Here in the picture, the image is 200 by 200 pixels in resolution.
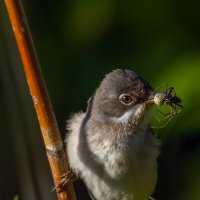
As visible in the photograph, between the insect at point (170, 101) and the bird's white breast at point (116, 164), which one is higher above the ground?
the insect at point (170, 101)

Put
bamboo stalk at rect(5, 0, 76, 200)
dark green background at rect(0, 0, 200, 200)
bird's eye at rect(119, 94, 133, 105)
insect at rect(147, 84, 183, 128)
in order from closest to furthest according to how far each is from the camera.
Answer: bamboo stalk at rect(5, 0, 76, 200) < insect at rect(147, 84, 183, 128) < dark green background at rect(0, 0, 200, 200) < bird's eye at rect(119, 94, 133, 105)

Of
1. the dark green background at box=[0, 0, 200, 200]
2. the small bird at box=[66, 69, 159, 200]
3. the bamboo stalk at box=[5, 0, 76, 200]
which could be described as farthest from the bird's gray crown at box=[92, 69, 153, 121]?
the bamboo stalk at box=[5, 0, 76, 200]

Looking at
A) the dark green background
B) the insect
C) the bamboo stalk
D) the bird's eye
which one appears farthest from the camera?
the bird's eye

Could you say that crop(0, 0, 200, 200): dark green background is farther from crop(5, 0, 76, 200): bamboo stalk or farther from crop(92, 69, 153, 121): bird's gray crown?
crop(5, 0, 76, 200): bamboo stalk

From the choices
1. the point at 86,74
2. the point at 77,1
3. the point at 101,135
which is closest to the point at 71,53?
the point at 86,74

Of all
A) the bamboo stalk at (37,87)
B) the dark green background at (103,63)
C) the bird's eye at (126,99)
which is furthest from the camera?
the bird's eye at (126,99)

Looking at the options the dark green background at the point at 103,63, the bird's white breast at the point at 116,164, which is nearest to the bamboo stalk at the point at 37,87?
the dark green background at the point at 103,63

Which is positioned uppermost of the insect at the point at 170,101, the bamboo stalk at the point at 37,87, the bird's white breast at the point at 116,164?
the bamboo stalk at the point at 37,87

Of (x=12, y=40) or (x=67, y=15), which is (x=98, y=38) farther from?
(x=12, y=40)

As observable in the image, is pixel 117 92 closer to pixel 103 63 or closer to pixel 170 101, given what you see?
pixel 170 101

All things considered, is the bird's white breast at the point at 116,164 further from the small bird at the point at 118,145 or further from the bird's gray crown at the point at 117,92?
the bird's gray crown at the point at 117,92
